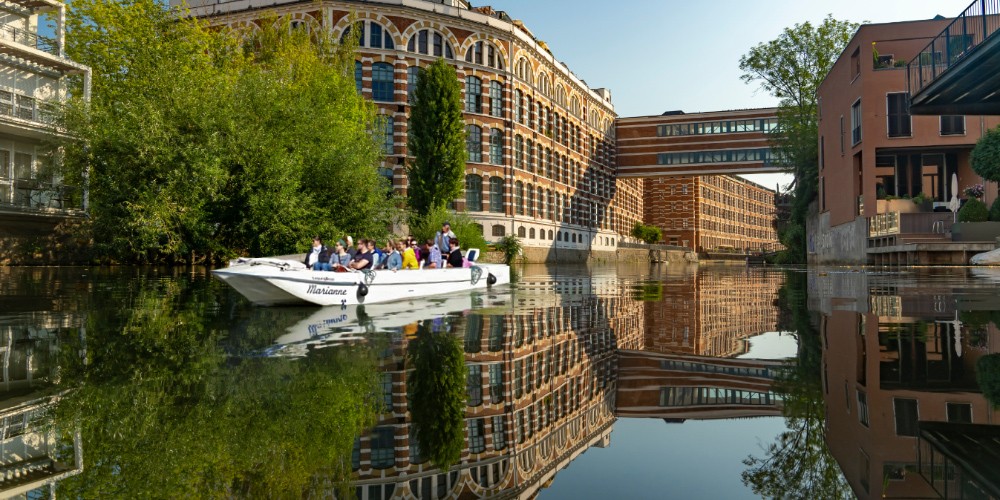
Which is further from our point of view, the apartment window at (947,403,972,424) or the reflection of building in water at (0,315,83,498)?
the apartment window at (947,403,972,424)

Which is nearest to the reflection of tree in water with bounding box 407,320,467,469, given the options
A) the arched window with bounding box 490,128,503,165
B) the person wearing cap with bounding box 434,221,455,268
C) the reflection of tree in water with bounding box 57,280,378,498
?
the reflection of tree in water with bounding box 57,280,378,498

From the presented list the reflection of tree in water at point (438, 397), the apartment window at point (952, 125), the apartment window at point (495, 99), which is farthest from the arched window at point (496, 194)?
the reflection of tree in water at point (438, 397)

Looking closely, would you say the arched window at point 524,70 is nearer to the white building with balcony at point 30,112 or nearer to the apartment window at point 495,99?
the apartment window at point 495,99

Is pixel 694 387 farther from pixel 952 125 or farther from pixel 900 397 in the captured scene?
pixel 952 125

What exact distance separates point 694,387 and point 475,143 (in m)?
46.2

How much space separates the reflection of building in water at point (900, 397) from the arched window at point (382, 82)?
41906 mm

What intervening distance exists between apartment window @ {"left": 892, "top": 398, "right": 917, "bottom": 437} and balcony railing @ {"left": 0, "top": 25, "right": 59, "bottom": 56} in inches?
1352

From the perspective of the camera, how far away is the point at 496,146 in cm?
5084

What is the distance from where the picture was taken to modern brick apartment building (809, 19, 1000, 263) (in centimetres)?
3066

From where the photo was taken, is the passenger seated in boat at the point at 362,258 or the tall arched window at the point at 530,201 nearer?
the passenger seated in boat at the point at 362,258

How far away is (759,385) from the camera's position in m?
4.61

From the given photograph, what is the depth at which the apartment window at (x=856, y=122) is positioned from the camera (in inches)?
1282

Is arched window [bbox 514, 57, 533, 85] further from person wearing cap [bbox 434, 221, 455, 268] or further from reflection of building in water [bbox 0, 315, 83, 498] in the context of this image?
reflection of building in water [bbox 0, 315, 83, 498]

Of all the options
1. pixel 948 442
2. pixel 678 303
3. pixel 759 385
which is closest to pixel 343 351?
pixel 759 385
